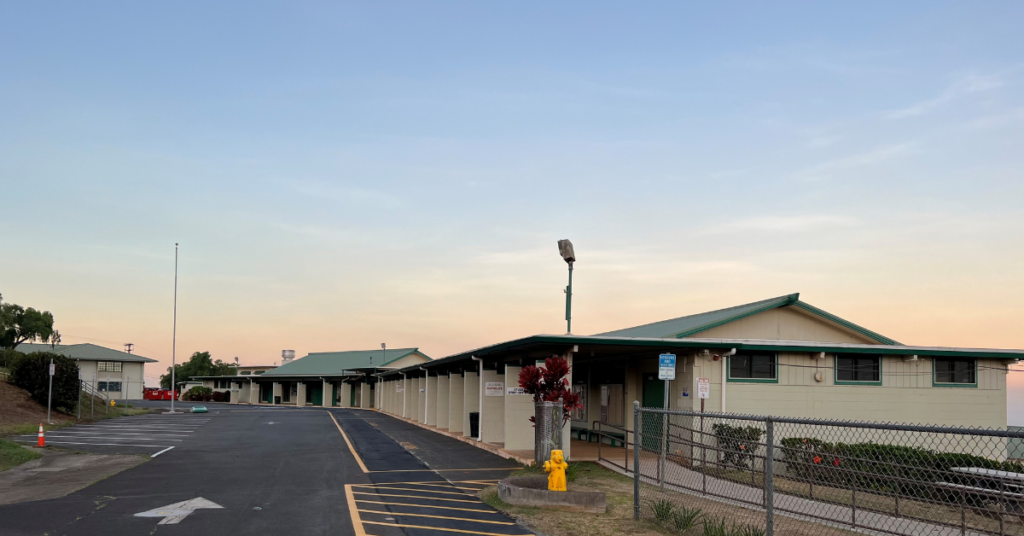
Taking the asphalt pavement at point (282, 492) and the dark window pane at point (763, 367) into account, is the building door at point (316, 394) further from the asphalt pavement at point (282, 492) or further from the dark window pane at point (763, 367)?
the dark window pane at point (763, 367)

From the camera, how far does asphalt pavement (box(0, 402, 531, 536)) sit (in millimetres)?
11977

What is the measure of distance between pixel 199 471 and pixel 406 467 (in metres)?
4.99

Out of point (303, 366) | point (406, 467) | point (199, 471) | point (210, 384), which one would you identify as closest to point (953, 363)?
point (406, 467)

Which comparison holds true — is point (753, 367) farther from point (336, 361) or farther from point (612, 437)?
point (336, 361)

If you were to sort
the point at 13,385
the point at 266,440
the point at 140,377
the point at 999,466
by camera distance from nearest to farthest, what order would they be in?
the point at 999,466 < the point at 266,440 < the point at 13,385 < the point at 140,377

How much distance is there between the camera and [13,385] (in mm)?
38469

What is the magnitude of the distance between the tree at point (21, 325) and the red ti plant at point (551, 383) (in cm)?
7990

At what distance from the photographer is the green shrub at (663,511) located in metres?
11.7

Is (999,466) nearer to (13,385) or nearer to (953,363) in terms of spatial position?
(953,363)

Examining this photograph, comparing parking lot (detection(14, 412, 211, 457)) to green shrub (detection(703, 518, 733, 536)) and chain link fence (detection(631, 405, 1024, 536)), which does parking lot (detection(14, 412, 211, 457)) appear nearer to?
chain link fence (detection(631, 405, 1024, 536))

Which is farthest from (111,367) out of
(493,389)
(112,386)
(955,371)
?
(955,371)

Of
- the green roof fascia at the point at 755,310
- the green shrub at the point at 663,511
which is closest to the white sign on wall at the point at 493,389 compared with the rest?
the green roof fascia at the point at 755,310

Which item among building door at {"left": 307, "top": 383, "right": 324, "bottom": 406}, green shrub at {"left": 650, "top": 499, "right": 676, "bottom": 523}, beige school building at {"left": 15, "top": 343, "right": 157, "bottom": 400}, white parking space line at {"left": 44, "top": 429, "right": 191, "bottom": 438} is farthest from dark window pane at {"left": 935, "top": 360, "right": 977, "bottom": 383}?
beige school building at {"left": 15, "top": 343, "right": 157, "bottom": 400}

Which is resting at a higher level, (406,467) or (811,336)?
(811,336)
